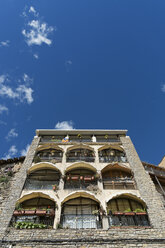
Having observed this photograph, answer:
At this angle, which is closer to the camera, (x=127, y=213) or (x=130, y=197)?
(x=127, y=213)

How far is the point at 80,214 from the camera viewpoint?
13.4m

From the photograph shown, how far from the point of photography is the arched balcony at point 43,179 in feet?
50.6

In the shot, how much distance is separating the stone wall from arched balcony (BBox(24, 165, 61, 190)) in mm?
3986

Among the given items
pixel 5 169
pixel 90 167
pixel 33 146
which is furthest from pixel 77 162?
pixel 5 169

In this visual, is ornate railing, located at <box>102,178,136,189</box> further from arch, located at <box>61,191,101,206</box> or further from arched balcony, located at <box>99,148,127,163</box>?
arched balcony, located at <box>99,148,127,163</box>

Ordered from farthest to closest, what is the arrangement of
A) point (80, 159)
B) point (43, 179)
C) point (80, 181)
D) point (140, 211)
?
point (80, 159) → point (43, 179) → point (80, 181) → point (140, 211)

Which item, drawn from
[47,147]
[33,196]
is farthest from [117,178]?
[47,147]

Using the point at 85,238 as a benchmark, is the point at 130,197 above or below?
above

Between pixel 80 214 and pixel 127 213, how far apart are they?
3647mm

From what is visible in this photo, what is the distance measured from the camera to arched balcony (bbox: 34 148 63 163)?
1799 centimetres

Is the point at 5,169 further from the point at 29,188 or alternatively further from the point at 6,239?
the point at 6,239

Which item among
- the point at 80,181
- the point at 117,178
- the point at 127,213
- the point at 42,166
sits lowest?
Answer: the point at 127,213

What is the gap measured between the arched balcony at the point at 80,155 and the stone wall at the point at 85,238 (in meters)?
7.80

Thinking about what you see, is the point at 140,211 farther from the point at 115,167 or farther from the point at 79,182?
the point at 79,182
